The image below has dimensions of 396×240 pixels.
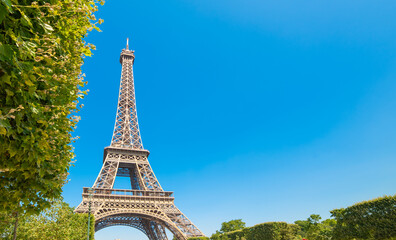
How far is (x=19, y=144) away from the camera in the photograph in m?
4.11

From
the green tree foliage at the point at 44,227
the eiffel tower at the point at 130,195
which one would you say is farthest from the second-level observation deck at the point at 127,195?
the green tree foliage at the point at 44,227

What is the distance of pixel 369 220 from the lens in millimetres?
18719

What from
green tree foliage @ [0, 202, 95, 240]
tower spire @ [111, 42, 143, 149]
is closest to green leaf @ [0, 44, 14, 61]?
green tree foliage @ [0, 202, 95, 240]

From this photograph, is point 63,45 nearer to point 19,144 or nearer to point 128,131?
point 19,144

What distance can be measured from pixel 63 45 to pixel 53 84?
144 centimetres

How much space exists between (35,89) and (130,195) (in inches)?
1477

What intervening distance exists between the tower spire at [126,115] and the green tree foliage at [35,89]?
4095 centimetres

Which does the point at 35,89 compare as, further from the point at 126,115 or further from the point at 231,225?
the point at 231,225

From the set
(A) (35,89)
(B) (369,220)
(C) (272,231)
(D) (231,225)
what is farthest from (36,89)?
(D) (231,225)

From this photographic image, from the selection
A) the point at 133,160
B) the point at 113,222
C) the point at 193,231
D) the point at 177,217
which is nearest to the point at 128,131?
the point at 133,160

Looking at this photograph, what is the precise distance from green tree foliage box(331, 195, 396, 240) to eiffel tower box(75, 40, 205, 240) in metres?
20.4

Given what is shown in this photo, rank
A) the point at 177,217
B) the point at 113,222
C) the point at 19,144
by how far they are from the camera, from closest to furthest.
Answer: the point at 19,144
the point at 177,217
the point at 113,222

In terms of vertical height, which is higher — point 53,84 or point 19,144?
point 53,84

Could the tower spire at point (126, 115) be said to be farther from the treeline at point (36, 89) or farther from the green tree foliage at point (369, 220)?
the treeline at point (36, 89)
